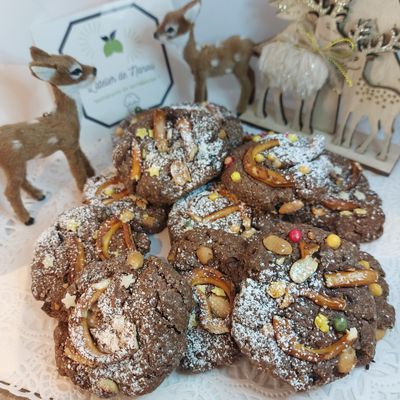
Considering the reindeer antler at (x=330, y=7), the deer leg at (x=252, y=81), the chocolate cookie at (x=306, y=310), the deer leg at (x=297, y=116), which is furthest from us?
the deer leg at (x=252, y=81)

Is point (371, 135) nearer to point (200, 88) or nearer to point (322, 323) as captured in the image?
point (200, 88)

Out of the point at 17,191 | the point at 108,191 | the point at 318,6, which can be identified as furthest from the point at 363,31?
the point at 17,191

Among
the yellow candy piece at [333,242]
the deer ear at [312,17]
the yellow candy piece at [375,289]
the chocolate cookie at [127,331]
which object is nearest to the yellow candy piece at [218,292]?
the chocolate cookie at [127,331]

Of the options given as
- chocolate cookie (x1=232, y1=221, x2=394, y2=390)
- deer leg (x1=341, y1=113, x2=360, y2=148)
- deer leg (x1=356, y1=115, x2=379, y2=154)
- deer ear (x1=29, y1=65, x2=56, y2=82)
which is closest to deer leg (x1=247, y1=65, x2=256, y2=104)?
deer leg (x1=341, y1=113, x2=360, y2=148)

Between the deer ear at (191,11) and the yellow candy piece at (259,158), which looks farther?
the deer ear at (191,11)

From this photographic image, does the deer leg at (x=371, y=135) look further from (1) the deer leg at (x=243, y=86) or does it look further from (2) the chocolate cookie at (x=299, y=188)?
(1) the deer leg at (x=243, y=86)

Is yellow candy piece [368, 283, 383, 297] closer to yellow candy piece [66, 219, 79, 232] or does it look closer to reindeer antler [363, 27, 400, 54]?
reindeer antler [363, 27, 400, 54]

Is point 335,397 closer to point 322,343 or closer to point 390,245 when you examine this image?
point 322,343
